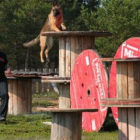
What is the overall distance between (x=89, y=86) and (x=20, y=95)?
19.8ft

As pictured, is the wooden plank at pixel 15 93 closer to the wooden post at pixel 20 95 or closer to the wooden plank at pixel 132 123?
the wooden post at pixel 20 95

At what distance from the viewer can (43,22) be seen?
4541 cm

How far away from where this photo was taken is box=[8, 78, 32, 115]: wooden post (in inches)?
762

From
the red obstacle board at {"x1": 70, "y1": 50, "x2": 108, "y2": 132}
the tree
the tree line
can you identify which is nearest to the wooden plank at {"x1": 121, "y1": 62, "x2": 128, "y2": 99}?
the red obstacle board at {"x1": 70, "y1": 50, "x2": 108, "y2": 132}

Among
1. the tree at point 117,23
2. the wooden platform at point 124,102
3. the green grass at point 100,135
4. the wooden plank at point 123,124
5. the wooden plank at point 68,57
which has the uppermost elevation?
the tree at point 117,23

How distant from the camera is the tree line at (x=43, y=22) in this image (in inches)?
1569

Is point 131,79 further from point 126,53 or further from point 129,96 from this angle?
point 126,53

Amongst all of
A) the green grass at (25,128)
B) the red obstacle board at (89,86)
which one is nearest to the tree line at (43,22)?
the green grass at (25,128)

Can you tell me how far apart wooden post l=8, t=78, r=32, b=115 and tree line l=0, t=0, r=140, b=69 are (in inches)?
770

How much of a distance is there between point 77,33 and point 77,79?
130 centimetres

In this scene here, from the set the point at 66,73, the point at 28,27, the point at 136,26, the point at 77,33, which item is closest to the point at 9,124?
the point at 66,73

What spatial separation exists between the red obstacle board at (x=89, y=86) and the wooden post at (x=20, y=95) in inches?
200

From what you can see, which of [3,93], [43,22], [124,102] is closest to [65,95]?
[3,93]

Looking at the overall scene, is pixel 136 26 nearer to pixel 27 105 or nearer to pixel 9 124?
pixel 27 105
